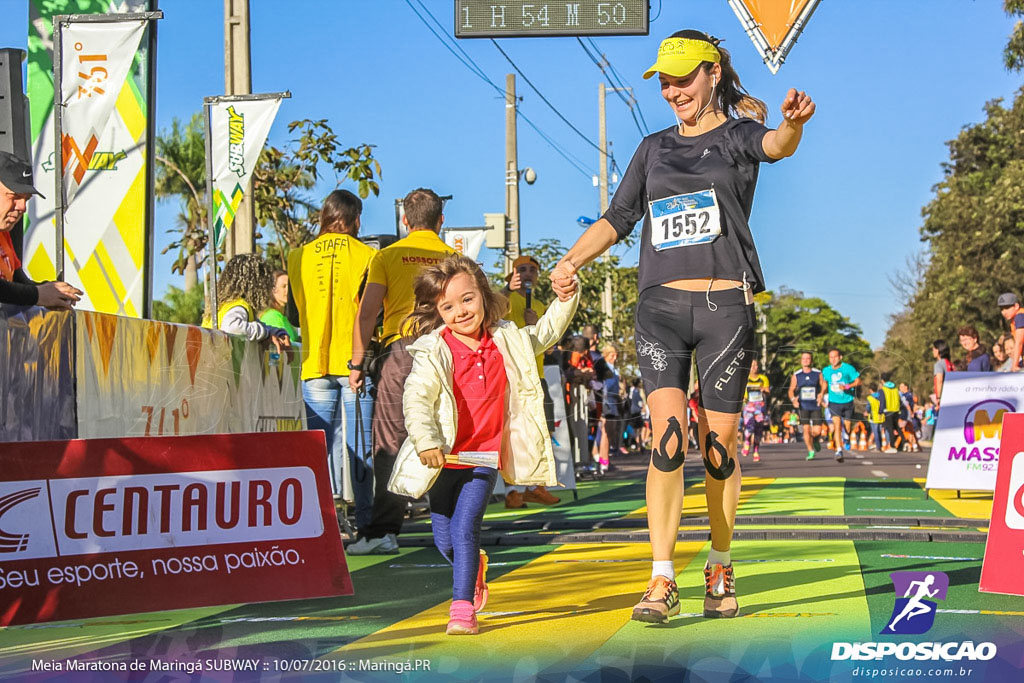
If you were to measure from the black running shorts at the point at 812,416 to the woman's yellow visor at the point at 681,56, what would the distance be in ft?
58.8

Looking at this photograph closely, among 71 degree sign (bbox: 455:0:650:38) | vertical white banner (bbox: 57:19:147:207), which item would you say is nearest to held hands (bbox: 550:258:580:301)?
vertical white banner (bbox: 57:19:147:207)

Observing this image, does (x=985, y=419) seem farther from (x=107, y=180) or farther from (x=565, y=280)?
(x=565, y=280)

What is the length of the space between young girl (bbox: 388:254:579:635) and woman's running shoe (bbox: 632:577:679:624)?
24.2 inches

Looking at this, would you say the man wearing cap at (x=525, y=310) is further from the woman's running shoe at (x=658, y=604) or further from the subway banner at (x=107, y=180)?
the woman's running shoe at (x=658, y=604)

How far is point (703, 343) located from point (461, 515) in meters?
1.22

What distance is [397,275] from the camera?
311 inches

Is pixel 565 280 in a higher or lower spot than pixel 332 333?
higher

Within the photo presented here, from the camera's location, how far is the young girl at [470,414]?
5.35 m

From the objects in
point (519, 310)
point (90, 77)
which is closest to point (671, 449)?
point (519, 310)

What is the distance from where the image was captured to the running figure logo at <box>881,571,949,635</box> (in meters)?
4.98

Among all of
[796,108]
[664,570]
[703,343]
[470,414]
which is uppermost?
[796,108]

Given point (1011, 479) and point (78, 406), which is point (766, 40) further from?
point (78, 406)

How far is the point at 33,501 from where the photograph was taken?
5602mm

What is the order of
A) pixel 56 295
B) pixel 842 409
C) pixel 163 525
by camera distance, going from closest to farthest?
pixel 163 525, pixel 56 295, pixel 842 409
